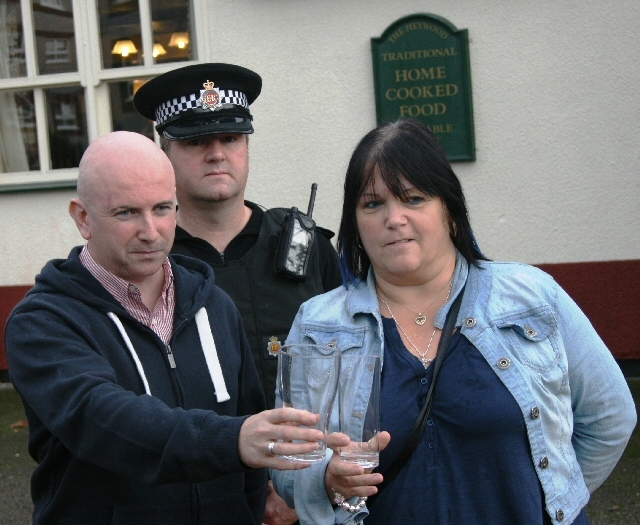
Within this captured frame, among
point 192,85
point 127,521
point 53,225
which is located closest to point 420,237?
point 127,521

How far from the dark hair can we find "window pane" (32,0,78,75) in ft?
17.3

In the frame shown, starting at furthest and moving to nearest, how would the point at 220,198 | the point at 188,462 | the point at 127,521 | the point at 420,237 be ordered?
the point at 220,198
the point at 420,237
the point at 127,521
the point at 188,462

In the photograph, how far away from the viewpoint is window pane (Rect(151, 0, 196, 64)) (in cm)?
716

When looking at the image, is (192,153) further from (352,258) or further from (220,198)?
(352,258)

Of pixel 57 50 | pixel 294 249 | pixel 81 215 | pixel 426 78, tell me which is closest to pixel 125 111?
pixel 57 50

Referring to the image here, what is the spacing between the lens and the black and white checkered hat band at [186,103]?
3.36 meters

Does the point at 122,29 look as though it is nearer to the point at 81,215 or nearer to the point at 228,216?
the point at 228,216

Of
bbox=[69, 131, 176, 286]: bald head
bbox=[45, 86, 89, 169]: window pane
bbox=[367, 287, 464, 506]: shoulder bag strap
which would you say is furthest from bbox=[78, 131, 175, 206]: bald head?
bbox=[45, 86, 89, 169]: window pane

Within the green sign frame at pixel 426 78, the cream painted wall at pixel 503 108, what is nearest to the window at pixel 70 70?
the cream painted wall at pixel 503 108

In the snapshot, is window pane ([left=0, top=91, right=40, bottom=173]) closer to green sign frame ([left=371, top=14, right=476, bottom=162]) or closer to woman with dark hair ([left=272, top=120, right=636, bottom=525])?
green sign frame ([left=371, top=14, right=476, bottom=162])

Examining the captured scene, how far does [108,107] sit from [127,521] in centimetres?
551

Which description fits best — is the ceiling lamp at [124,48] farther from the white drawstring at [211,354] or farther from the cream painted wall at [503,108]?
the white drawstring at [211,354]

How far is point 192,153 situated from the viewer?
10.8 feet

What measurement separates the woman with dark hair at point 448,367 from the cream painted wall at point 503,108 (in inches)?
164
